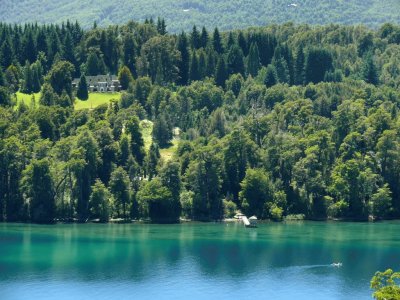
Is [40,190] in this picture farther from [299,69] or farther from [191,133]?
[299,69]

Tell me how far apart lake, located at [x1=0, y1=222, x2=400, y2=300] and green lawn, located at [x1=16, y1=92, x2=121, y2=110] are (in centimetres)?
3472

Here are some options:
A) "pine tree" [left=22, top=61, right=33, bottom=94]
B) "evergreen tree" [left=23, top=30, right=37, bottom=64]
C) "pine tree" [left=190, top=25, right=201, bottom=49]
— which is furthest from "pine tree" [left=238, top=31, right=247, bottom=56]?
"pine tree" [left=22, top=61, right=33, bottom=94]

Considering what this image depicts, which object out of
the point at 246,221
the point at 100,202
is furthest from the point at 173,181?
the point at 246,221

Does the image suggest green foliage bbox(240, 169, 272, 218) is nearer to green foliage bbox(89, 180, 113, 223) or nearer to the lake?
the lake

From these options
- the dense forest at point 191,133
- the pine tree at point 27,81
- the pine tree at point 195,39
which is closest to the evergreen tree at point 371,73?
the dense forest at point 191,133

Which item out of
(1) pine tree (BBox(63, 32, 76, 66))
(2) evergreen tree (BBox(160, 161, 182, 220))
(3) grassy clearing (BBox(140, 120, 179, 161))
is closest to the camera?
(2) evergreen tree (BBox(160, 161, 182, 220))

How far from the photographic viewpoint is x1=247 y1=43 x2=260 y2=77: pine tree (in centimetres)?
16193

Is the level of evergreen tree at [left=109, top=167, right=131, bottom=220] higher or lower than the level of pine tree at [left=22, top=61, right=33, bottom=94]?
lower

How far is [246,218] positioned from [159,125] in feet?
75.8

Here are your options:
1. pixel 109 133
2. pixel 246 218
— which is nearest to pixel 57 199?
pixel 109 133

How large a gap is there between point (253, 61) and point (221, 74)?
847 centimetres

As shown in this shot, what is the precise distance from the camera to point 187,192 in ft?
386

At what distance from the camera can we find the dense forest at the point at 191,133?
117 meters

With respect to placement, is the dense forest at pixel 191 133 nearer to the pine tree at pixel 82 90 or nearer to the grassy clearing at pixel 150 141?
the pine tree at pixel 82 90
